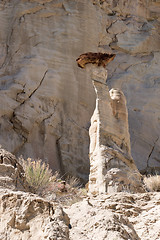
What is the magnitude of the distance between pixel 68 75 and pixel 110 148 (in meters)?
6.45

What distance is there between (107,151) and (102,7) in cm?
1039

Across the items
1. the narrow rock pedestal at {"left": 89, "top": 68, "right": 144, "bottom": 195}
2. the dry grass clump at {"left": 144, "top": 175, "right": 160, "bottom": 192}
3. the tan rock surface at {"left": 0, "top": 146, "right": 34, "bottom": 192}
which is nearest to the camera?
the tan rock surface at {"left": 0, "top": 146, "right": 34, "bottom": 192}

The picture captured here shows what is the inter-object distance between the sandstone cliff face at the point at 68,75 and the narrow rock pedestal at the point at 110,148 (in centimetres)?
376

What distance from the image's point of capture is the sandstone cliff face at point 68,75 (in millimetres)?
13672

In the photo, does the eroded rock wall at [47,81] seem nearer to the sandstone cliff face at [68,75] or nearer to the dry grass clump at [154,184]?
the sandstone cliff face at [68,75]

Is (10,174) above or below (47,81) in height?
below

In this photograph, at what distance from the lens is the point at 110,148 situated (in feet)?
30.2

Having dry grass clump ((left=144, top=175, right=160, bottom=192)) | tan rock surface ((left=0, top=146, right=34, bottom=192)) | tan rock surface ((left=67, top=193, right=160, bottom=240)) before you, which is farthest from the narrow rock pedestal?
tan rock surface ((left=0, top=146, right=34, bottom=192))

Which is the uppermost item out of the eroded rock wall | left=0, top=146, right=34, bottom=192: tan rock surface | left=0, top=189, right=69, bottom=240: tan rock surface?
the eroded rock wall

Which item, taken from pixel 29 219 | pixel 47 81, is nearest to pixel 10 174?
pixel 29 219

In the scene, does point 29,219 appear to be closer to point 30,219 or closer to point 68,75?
point 30,219

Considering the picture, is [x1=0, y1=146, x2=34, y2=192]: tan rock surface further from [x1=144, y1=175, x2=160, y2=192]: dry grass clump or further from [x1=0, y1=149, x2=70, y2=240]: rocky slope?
[x1=144, y1=175, x2=160, y2=192]: dry grass clump

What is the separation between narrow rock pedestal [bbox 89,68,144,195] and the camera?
27.6 ft

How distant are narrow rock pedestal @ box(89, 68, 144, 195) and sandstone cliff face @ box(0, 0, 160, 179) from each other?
3.76 metres
